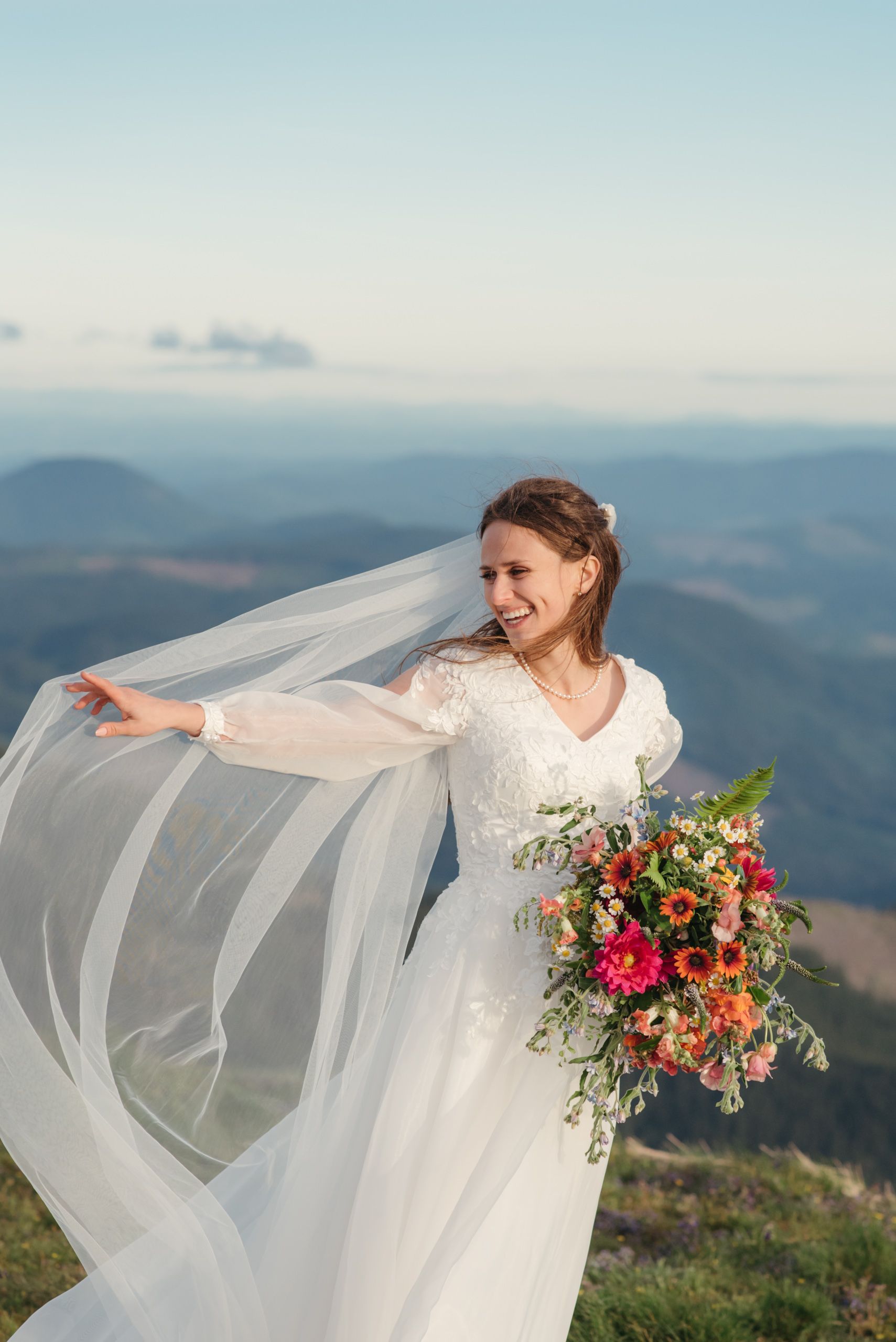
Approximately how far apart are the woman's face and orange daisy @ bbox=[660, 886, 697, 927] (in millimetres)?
937

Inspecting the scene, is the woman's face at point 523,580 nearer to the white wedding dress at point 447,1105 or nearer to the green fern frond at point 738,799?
the white wedding dress at point 447,1105

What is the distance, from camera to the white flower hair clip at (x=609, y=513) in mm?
3598

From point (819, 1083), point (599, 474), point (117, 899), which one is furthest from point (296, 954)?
point (599, 474)

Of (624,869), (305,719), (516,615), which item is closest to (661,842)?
(624,869)

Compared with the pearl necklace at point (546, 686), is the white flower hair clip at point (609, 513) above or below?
above

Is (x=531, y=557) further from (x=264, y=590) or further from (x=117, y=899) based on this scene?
→ (x=264, y=590)

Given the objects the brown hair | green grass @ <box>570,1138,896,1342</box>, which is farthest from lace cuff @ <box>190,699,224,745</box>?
green grass @ <box>570,1138,896,1342</box>

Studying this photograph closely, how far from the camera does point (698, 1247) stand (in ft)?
17.8

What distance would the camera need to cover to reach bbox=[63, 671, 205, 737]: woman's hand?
3193 millimetres

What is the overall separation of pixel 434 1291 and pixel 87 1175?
44.4 inches

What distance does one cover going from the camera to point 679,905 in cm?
280

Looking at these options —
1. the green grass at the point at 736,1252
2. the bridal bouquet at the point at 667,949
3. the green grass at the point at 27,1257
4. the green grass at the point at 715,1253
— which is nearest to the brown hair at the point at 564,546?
the bridal bouquet at the point at 667,949

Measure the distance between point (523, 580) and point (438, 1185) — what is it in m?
1.67

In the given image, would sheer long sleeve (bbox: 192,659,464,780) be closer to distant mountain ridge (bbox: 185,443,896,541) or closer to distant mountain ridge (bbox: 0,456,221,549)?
distant mountain ridge (bbox: 185,443,896,541)
